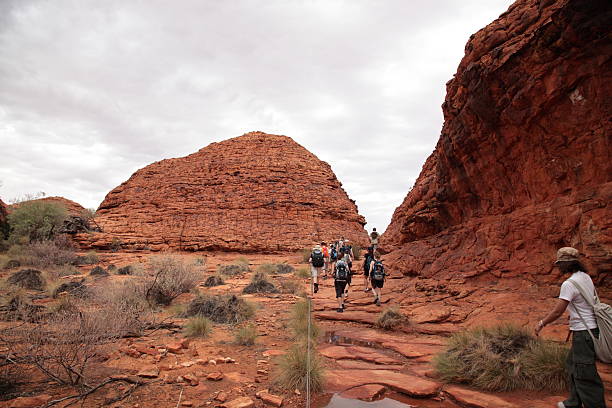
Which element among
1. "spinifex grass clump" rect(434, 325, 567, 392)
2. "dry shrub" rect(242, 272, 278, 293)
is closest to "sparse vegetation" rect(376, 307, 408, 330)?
"spinifex grass clump" rect(434, 325, 567, 392)

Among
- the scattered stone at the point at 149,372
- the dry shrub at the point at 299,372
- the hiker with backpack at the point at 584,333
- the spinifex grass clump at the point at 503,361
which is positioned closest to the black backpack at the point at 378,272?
the spinifex grass clump at the point at 503,361

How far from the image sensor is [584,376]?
314 centimetres

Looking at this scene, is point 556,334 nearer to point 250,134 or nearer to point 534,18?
point 534,18

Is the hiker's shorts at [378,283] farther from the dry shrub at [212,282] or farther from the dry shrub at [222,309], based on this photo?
the dry shrub at [212,282]

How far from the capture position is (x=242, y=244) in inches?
1174

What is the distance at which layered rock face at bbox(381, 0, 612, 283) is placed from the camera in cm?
573

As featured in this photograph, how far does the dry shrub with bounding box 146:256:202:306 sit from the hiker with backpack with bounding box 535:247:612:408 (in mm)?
8909

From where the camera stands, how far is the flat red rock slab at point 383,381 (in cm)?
404

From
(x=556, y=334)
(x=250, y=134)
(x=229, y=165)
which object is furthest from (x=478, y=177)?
(x=250, y=134)

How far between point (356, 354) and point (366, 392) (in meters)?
1.73

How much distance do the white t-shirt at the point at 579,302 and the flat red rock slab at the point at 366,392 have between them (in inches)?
86.2

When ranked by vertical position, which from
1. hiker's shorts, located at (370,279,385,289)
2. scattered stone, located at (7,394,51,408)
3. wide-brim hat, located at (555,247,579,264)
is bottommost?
scattered stone, located at (7,394,51,408)

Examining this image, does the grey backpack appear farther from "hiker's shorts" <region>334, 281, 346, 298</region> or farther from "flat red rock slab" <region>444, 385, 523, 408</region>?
"hiker's shorts" <region>334, 281, 346, 298</region>

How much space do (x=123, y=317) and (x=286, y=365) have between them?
11.1ft
